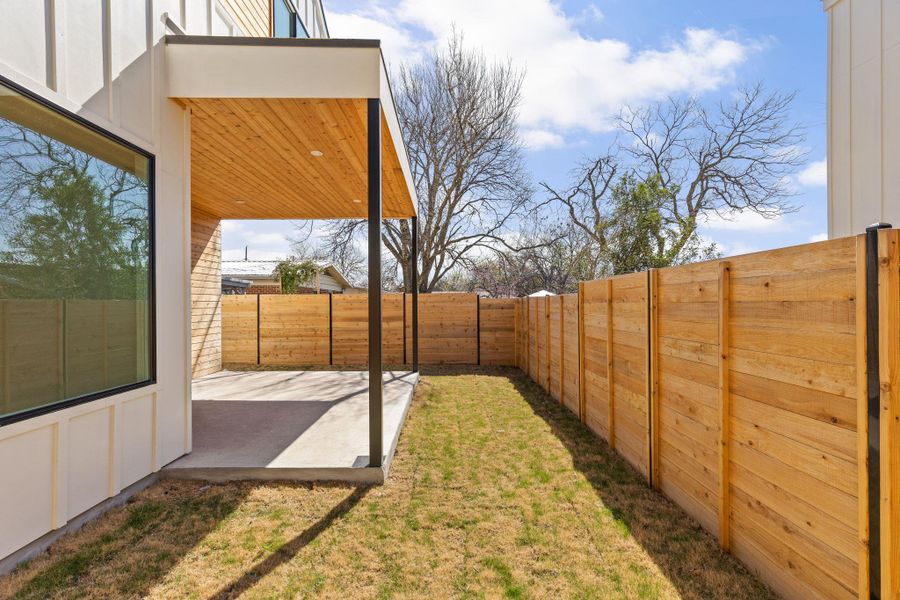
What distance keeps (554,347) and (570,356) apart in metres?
0.85

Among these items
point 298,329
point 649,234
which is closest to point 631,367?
point 298,329

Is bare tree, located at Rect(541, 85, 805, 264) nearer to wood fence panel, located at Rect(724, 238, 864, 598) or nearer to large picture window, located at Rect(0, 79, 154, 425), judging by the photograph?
wood fence panel, located at Rect(724, 238, 864, 598)

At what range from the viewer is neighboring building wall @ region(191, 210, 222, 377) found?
7535 mm

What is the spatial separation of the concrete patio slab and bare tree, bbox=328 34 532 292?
331 inches

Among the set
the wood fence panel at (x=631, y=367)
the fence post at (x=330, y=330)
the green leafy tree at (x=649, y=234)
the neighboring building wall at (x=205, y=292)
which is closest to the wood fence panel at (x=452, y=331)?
the fence post at (x=330, y=330)

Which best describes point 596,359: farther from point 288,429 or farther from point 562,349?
point 288,429

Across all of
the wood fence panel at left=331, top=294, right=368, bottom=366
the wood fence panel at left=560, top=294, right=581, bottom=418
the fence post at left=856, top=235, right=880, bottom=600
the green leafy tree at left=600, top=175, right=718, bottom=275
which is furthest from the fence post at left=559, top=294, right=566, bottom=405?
the green leafy tree at left=600, top=175, right=718, bottom=275

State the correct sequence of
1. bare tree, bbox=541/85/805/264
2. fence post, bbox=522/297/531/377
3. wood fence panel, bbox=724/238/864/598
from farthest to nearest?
bare tree, bbox=541/85/805/264
fence post, bbox=522/297/531/377
wood fence panel, bbox=724/238/864/598

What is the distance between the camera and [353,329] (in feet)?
31.9

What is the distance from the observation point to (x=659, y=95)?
14.3 m

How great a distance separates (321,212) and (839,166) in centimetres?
689

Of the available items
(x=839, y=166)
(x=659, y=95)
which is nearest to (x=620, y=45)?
(x=659, y=95)

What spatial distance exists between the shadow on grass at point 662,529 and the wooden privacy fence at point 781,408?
0.27 feet

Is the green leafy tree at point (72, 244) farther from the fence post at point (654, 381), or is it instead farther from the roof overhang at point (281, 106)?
the fence post at point (654, 381)
